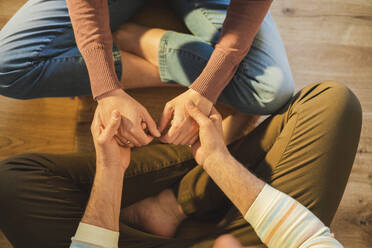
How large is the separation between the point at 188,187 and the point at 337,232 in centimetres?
63

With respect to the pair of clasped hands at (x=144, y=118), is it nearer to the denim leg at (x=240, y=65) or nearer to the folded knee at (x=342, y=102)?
the denim leg at (x=240, y=65)

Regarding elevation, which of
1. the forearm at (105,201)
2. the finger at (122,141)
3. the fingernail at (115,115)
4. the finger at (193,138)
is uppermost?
the fingernail at (115,115)

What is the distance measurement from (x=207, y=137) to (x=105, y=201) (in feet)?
A: 0.95

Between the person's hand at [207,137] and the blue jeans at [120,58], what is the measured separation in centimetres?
17

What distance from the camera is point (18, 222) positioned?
63cm

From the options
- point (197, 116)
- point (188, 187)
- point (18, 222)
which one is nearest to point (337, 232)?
point (188, 187)

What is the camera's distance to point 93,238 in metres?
0.59

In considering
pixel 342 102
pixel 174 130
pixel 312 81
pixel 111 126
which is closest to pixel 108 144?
pixel 111 126

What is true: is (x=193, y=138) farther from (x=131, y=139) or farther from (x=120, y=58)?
(x=120, y=58)

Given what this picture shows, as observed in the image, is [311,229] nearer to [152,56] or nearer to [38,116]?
[152,56]

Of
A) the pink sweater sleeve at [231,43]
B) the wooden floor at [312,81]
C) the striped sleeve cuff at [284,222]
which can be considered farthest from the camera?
the wooden floor at [312,81]

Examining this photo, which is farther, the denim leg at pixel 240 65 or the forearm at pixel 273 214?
the denim leg at pixel 240 65

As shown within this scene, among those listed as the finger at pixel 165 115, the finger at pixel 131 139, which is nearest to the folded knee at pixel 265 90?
the finger at pixel 165 115

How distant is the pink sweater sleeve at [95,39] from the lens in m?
0.66
